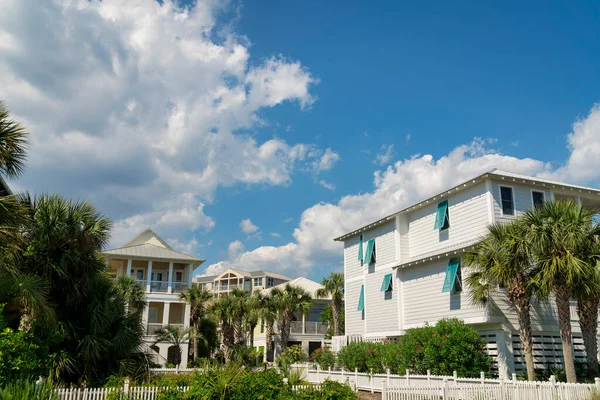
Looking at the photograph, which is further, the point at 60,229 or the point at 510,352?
the point at 510,352

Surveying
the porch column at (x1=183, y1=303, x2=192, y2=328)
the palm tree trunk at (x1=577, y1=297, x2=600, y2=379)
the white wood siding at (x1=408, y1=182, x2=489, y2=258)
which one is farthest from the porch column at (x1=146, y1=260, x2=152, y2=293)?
the palm tree trunk at (x1=577, y1=297, x2=600, y2=379)

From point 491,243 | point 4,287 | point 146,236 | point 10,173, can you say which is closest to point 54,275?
point 4,287

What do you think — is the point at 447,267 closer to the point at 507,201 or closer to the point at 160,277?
the point at 507,201

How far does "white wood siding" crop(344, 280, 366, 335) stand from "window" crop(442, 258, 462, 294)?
29.7ft

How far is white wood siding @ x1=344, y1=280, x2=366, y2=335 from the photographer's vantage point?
104ft

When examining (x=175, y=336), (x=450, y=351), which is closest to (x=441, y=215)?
(x=450, y=351)

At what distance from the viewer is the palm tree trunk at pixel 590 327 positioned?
18.2 m

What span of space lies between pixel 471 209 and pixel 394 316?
7.43 m

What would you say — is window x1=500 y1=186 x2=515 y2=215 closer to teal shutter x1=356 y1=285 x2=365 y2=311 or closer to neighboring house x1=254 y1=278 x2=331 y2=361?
teal shutter x1=356 y1=285 x2=365 y2=311

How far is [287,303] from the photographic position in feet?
136

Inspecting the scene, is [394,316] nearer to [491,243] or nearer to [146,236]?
[491,243]

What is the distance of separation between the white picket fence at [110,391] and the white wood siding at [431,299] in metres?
12.8

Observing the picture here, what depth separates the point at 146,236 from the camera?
2004 inches

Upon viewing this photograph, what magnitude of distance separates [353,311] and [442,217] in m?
9.99
